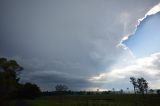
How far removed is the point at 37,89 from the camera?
5433 inches

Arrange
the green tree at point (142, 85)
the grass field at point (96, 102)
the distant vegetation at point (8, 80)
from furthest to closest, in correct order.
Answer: the green tree at point (142, 85) → the grass field at point (96, 102) → the distant vegetation at point (8, 80)

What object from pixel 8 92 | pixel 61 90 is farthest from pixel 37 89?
pixel 8 92

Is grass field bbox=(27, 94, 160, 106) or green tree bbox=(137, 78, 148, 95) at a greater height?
green tree bbox=(137, 78, 148, 95)

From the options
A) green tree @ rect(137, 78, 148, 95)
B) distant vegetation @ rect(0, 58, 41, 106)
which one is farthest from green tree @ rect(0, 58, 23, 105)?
green tree @ rect(137, 78, 148, 95)

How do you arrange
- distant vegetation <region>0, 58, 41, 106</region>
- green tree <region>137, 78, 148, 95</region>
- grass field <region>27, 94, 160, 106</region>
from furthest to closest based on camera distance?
1. green tree <region>137, 78, 148, 95</region>
2. grass field <region>27, 94, 160, 106</region>
3. distant vegetation <region>0, 58, 41, 106</region>

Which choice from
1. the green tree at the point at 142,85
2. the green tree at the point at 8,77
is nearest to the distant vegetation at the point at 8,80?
the green tree at the point at 8,77

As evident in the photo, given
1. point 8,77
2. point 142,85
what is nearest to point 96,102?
point 8,77

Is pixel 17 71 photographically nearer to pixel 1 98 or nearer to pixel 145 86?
pixel 1 98

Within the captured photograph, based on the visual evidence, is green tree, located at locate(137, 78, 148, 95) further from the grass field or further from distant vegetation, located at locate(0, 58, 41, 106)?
distant vegetation, located at locate(0, 58, 41, 106)

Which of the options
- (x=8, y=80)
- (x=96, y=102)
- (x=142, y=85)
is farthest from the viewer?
(x=142, y=85)

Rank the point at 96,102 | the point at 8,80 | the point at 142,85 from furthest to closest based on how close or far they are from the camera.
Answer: the point at 142,85 → the point at 96,102 → the point at 8,80

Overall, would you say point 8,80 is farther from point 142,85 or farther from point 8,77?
point 142,85

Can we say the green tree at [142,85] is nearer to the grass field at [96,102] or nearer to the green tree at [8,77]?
the grass field at [96,102]

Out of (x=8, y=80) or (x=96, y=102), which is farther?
(x=96, y=102)
